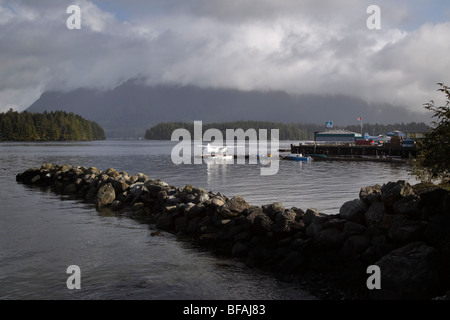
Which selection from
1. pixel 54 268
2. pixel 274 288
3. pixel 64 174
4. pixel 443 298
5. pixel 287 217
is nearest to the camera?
pixel 443 298

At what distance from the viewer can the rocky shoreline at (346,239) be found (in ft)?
40.1

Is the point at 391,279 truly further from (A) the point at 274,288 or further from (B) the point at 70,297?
(B) the point at 70,297

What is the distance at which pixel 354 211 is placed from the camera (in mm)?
16312

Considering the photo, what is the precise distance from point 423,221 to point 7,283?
13.5 meters

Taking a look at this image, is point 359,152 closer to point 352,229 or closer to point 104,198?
point 104,198

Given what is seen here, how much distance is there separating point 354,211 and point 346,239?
6.06 feet

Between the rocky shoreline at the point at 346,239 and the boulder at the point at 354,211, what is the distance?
36mm

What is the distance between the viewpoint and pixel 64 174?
4416 cm

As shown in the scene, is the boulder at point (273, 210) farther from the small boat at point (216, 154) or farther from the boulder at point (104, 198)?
the small boat at point (216, 154)

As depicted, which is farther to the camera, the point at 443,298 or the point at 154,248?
the point at 154,248

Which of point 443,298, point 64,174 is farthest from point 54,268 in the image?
point 64,174

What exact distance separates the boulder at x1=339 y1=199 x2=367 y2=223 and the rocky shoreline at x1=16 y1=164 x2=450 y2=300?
A: 0.12ft

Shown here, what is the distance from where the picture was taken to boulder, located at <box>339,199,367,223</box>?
53.0ft
